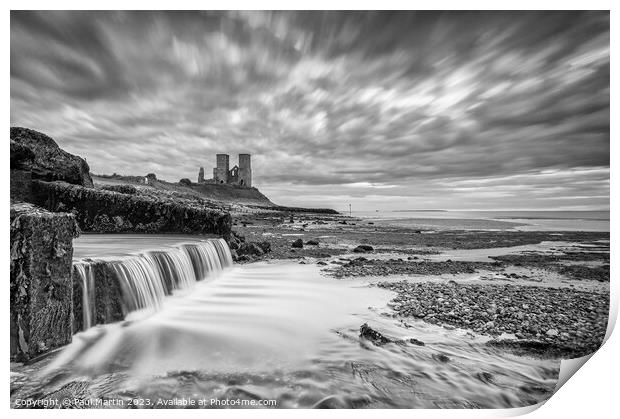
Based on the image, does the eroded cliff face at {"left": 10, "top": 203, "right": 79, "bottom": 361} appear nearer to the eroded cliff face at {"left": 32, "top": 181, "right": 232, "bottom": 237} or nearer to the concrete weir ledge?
the concrete weir ledge

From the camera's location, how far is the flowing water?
8.00ft

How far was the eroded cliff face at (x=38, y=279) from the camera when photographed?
230cm

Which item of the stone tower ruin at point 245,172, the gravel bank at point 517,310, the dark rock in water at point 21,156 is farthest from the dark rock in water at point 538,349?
the stone tower ruin at point 245,172

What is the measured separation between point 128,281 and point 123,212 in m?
3.39

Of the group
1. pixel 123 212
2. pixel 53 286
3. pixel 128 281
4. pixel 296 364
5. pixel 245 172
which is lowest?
pixel 296 364

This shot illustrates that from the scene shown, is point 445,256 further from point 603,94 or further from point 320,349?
point 320,349

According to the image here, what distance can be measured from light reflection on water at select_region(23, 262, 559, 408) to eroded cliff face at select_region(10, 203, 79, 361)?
266 mm

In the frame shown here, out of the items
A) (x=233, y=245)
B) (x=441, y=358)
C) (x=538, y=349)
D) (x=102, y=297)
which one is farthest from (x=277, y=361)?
(x=233, y=245)

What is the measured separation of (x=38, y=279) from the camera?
2.36 meters

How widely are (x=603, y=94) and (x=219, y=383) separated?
501 cm

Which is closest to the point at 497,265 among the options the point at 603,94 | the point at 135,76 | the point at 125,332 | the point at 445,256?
the point at 445,256

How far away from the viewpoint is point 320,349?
295 cm

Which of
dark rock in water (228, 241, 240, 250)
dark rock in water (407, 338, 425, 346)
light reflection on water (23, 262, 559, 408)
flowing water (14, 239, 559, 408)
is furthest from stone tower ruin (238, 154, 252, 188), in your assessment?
dark rock in water (407, 338, 425, 346)

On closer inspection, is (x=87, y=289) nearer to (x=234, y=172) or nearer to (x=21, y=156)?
(x=21, y=156)
